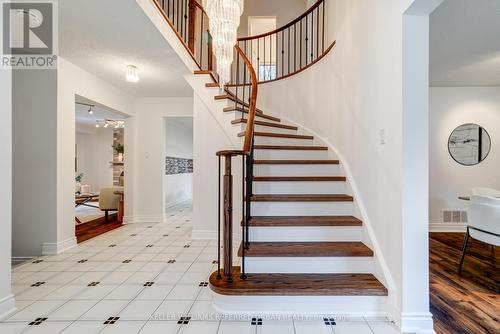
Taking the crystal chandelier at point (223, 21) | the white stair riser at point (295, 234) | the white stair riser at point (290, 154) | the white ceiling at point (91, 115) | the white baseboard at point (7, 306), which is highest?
the crystal chandelier at point (223, 21)

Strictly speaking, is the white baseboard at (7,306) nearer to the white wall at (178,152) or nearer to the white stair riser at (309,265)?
the white stair riser at (309,265)

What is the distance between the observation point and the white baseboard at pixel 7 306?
5.98 feet

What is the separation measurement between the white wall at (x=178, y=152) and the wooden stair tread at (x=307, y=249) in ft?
13.4

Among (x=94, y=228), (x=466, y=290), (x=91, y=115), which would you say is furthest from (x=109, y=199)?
(x=466, y=290)

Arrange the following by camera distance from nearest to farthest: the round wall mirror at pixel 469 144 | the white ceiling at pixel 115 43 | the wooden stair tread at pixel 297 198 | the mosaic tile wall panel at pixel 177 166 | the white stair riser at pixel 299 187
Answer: the white ceiling at pixel 115 43 < the wooden stair tread at pixel 297 198 < the white stair riser at pixel 299 187 < the round wall mirror at pixel 469 144 < the mosaic tile wall panel at pixel 177 166

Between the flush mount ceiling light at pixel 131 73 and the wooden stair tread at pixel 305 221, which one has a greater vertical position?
the flush mount ceiling light at pixel 131 73

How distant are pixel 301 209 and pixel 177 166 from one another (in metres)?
4.97

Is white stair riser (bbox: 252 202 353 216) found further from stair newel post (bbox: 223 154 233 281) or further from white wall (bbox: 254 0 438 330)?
stair newel post (bbox: 223 154 233 281)

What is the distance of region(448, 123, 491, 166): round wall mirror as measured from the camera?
4238 mm

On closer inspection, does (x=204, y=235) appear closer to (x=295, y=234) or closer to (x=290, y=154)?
(x=290, y=154)

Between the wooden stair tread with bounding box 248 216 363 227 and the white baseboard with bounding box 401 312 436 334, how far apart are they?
2.56ft

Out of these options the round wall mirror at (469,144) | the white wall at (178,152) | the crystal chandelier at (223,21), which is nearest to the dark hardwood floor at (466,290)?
the round wall mirror at (469,144)

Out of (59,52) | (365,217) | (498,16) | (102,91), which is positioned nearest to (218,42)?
(59,52)

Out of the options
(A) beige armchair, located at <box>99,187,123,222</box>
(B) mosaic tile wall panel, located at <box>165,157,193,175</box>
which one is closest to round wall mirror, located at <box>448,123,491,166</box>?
(B) mosaic tile wall panel, located at <box>165,157,193,175</box>
